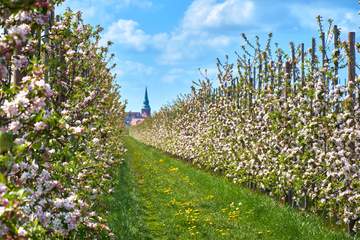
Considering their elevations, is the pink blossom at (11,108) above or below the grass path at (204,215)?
above

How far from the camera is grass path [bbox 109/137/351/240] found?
31.3 feet

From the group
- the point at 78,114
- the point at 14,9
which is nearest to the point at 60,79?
the point at 78,114

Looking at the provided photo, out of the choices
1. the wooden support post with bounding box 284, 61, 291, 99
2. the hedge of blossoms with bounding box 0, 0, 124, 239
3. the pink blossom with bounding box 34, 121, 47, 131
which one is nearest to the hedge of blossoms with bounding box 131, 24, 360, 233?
the wooden support post with bounding box 284, 61, 291, 99

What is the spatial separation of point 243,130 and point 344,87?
6414 mm

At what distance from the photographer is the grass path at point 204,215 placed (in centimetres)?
955

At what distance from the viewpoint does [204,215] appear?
11.5 metres

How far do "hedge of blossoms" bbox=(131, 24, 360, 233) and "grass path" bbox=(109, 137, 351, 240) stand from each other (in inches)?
24.1

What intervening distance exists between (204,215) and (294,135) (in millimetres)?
2750

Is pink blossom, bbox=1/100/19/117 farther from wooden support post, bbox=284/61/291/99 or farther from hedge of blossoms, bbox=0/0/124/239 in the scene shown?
wooden support post, bbox=284/61/291/99

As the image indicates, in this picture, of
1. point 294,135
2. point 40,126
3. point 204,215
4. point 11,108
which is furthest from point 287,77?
point 11,108

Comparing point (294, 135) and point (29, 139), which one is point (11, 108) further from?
point (294, 135)

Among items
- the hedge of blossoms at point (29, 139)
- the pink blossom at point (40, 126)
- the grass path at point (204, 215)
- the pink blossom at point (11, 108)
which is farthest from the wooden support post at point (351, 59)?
the pink blossom at point (11, 108)

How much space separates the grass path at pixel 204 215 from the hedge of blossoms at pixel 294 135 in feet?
2.01

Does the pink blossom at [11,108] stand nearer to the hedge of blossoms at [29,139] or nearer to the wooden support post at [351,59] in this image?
the hedge of blossoms at [29,139]
